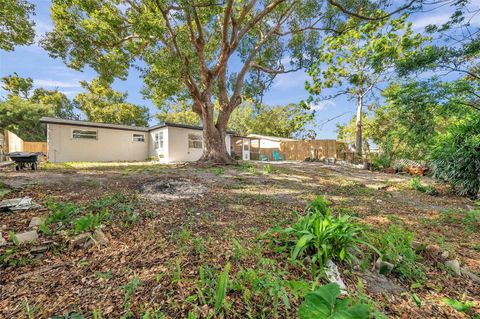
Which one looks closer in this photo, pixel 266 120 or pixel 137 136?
pixel 137 136

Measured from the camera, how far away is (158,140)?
13516mm

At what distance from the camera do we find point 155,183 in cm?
425

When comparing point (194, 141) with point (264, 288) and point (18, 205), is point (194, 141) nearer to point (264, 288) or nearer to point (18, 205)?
point (18, 205)

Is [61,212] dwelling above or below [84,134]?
below

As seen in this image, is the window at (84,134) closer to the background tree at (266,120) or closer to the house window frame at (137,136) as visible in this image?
the house window frame at (137,136)

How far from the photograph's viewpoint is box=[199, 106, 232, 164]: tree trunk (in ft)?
30.0

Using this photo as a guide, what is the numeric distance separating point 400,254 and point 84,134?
15.1 meters

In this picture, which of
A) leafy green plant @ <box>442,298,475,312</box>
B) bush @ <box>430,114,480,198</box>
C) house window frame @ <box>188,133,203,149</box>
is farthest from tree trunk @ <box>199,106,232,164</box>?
leafy green plant @ <box>442,298,475,312</box>

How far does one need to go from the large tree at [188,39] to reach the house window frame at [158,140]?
327cm

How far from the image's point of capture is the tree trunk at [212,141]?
916cm

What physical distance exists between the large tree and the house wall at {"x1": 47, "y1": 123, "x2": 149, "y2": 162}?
4428 millimetres

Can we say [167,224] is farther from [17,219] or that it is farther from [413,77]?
[413,77]

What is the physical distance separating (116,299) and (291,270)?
1.25m

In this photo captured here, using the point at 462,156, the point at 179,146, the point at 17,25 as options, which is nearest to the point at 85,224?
the point at 462,156
